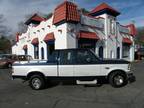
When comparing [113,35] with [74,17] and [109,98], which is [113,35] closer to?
[74,17]

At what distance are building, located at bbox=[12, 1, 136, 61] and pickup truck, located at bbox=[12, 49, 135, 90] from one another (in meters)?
11.5

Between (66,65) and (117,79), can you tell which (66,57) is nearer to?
(66,65)

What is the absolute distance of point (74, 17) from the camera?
22359 millimetres

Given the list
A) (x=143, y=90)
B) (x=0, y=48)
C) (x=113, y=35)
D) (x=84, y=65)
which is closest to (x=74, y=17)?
(x=113, y=35)

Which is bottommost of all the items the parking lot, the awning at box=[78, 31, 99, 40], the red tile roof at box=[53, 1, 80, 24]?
the parking lot

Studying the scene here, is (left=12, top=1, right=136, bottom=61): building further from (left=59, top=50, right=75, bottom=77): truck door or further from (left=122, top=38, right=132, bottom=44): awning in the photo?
(left=59, top=50, right=75, bottom=77): truck door

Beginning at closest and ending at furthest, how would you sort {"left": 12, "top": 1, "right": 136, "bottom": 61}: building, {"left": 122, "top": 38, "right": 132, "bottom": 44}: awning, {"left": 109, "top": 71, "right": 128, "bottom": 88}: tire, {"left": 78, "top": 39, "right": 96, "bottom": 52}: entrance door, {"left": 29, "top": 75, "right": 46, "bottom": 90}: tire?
1. {"left": 109, "top": 71, "right": 128, "bottom": 88}: tire
2. {"left": 29, "top": 75, "right": 46, "bottom": 90}: tire
3. {"left": 12, "top": 1, "right": 136, "bottom": 61}: building
4. {"left": 78, "top": 39, "right": 96, "bottom": 52}: entrance door
5. {"left": 122, "top": 38, "right": 132, "bottom": 44}: awning

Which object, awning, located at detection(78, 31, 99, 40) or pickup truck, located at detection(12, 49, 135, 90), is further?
awning, located at detection(78, 31, 99, 40)

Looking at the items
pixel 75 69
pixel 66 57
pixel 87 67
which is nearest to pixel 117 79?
pixel 87 67

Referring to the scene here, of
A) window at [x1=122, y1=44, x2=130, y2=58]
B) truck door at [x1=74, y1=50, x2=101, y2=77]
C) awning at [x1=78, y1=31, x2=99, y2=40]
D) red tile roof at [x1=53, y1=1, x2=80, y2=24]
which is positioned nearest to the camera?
truck door at [x1=74, y1=50, x2=101, y2=77]

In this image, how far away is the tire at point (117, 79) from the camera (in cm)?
1062

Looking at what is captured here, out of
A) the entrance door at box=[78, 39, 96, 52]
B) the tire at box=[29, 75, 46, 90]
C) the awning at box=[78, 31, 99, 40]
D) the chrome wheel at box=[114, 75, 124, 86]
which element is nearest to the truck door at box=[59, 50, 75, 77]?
the tire at box=[29, 75, 46, 90]

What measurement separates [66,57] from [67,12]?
11.7 metres

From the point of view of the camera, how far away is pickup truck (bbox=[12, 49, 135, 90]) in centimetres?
1056
